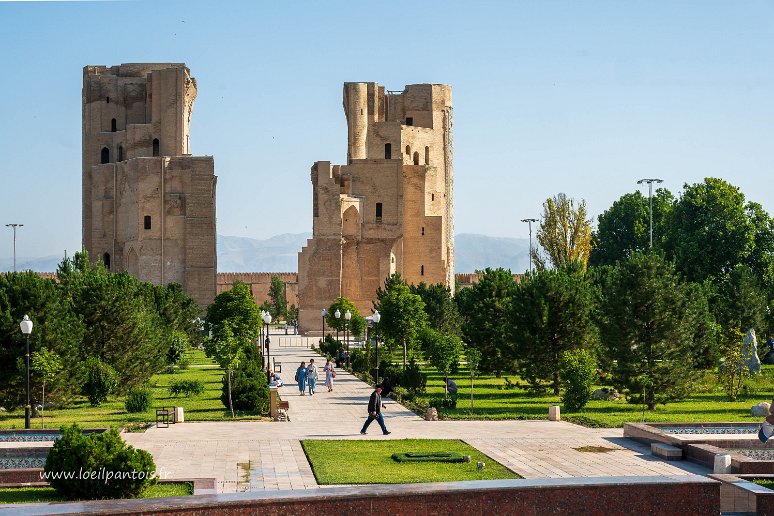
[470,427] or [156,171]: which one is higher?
[156,171]

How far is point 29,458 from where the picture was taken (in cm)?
1825

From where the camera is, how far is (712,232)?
212 feet

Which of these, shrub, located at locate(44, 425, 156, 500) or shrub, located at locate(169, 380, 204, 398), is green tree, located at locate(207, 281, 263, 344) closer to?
shrub, located at locate(169, 380, 204, 398)

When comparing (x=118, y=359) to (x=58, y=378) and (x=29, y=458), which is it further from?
(x=29, y=458)

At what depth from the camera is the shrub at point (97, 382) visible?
99.9 feet

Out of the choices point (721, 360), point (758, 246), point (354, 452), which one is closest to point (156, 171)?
point (758, 246)

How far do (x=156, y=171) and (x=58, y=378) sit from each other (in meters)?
52.3

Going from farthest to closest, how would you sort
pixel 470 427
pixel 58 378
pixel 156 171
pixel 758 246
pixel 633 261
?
pixel 156 171
pixel 758 246
pixel 633 261
pixel 58 378
pixel 470 427

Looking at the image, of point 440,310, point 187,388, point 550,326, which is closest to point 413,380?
point 550,326

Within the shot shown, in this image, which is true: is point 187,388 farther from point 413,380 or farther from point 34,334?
point 34,334

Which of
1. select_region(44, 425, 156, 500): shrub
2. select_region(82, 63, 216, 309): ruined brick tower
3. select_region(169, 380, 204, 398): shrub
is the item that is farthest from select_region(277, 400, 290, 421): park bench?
select_region(82, 63, 216, 309): ruined brick tower

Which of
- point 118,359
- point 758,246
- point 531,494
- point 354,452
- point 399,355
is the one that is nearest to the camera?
point 531,494

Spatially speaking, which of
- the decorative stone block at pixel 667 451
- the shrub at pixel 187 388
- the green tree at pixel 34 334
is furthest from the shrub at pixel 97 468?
the shrub at pixel 187 388

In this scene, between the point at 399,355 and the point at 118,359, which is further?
the point at 399,355
